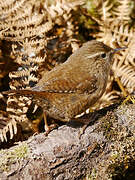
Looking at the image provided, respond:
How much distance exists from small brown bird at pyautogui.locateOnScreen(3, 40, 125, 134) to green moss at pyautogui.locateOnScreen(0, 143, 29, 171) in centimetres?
36

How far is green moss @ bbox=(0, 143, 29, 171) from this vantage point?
2.26 m

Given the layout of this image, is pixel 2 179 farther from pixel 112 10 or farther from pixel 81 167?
pixel 112 10

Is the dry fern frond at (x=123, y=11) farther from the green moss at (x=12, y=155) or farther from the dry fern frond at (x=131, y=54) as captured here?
the green moss at (x=12, y=155)

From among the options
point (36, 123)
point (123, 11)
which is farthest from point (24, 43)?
point (123, 11)

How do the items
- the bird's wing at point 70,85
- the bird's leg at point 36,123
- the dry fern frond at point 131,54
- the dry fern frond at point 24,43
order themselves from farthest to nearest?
the dry fern frond at point 131,54
the bird's leg at point 36,123
the dry fern frond at point 24,43
the bird's wing at point 70,85

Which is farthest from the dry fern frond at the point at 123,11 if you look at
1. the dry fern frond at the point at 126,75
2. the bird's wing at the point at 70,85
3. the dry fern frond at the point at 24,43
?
the bird's wing at the point at 70,85

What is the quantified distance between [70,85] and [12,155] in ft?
2.68

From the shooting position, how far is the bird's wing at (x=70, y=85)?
7.99 feet

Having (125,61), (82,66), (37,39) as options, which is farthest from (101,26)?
(82,66)

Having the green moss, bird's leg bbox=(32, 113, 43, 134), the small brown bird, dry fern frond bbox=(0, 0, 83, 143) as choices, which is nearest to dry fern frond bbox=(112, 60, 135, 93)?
the small brown bird

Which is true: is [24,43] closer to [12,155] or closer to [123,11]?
[12,155]

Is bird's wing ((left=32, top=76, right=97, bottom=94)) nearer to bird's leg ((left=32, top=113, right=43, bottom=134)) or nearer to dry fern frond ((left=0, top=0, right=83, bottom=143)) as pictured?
dry fern frond ((left=0, top=0, right=83, bottom=143))

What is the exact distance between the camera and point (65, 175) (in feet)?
7.79

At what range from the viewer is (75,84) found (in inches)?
102
